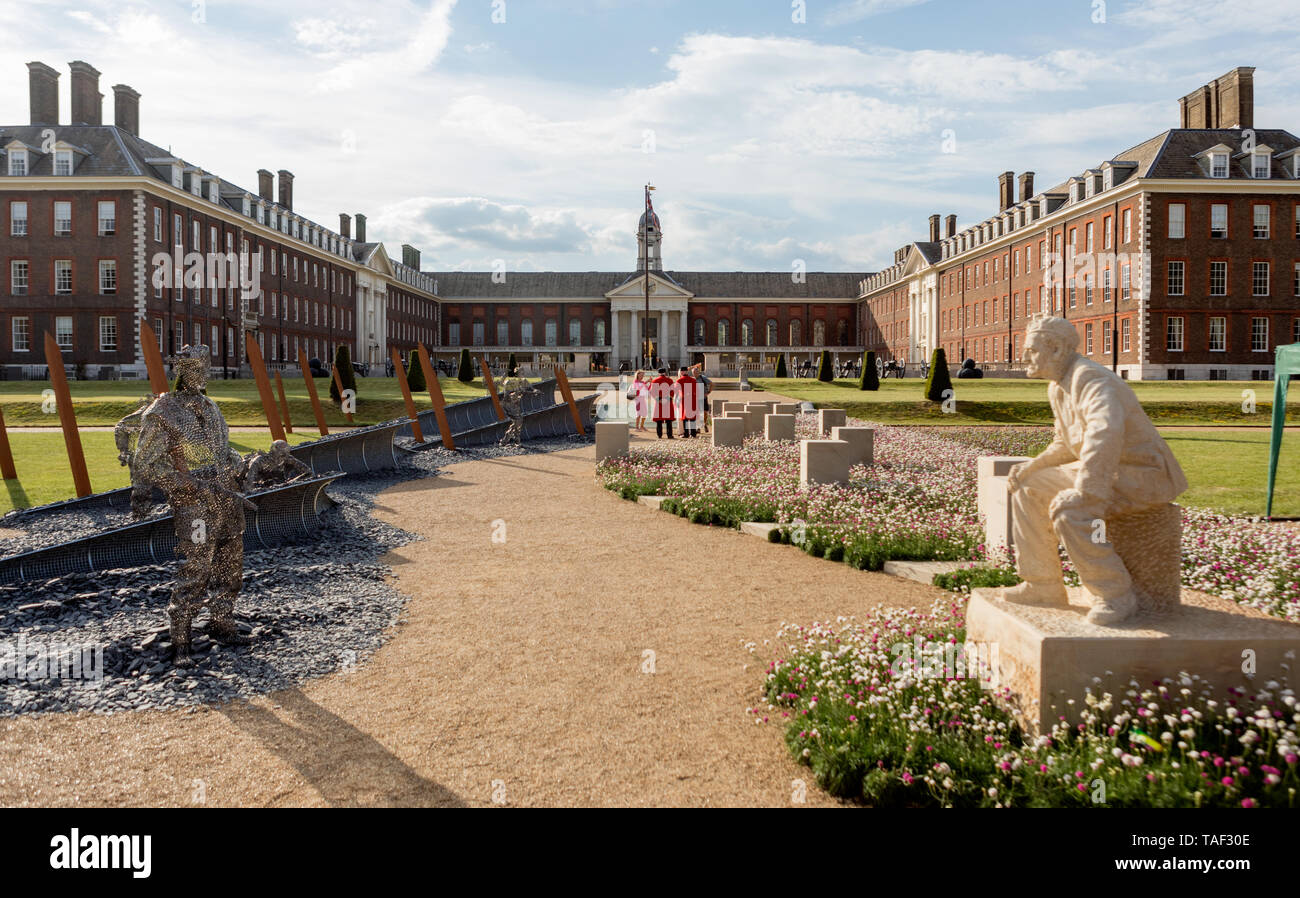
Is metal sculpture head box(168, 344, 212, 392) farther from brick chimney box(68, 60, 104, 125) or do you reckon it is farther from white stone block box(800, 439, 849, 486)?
brick chimney box(68, 60, 104, 125)

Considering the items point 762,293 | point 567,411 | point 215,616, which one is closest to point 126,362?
point 567,411

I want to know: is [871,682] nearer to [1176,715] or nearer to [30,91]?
[1176,715]

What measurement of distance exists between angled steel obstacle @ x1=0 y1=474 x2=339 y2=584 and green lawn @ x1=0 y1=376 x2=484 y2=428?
1272cm

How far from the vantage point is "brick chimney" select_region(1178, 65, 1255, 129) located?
42.4 m

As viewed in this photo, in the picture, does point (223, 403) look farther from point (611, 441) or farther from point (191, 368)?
point (191, 368)

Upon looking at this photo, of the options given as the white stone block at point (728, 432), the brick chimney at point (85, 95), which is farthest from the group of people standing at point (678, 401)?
the brick chimney at point (85, 95)

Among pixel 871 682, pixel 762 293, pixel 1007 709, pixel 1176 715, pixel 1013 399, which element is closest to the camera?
pixel 1176 715

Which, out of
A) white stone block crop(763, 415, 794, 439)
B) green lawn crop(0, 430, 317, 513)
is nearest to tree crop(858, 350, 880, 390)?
white stone block crop(763, 415, 794, 439)

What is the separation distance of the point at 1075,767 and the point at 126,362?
148ft

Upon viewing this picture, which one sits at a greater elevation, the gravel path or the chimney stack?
the chimney stack

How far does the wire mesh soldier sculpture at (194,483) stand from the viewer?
511cm

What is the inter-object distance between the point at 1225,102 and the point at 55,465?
165 ft

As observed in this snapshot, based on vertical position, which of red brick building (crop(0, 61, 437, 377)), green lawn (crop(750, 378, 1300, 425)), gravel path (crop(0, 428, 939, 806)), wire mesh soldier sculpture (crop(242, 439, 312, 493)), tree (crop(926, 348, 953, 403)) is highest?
red brick building (crop(0, 61, 437, 377))

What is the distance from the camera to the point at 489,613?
655 cm
